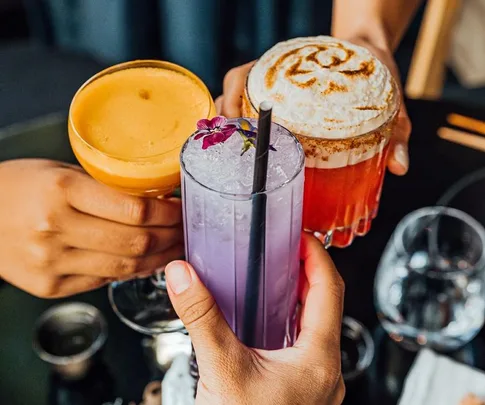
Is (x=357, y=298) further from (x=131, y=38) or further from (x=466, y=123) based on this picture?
(x=131, y=38)

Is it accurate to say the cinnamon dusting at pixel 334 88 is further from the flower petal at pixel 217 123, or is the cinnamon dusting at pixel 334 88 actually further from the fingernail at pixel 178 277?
the fingernail at pixel 178 277

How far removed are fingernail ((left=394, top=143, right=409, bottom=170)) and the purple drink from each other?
0.29 meters

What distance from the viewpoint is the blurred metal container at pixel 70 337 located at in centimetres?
130

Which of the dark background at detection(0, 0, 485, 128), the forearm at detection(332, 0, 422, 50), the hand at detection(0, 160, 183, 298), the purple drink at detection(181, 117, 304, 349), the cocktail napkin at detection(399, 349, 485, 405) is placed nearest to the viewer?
the purple drink at detection(181, 117, 304, 349)

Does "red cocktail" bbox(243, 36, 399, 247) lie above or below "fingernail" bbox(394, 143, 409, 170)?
above

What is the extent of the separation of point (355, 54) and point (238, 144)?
28 centimetres

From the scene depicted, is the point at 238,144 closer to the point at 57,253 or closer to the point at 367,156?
the point at 367,156

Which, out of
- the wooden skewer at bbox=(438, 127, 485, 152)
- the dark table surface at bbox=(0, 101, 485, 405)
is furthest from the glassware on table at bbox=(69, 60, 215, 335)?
the wooden skewer at bbox=(438, 127, 485, 152)

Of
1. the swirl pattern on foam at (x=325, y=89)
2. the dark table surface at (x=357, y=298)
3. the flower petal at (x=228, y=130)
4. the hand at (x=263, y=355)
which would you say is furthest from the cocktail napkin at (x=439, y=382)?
the flower petal at (x=228, y=130)

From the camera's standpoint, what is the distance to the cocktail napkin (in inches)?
50.3

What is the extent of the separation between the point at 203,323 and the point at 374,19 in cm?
105

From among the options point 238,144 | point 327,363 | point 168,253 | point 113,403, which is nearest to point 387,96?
point 238,144

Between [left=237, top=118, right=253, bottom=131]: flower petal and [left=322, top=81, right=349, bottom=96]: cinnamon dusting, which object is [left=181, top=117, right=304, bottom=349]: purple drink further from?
[left=322, top=81, right=349, bottom=96]: cinnamon dusting

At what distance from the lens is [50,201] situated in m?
1.19
